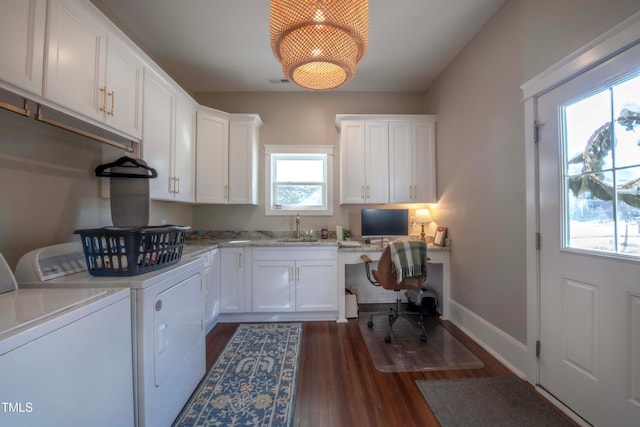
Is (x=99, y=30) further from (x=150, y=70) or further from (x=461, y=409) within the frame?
(x=461, y=409)

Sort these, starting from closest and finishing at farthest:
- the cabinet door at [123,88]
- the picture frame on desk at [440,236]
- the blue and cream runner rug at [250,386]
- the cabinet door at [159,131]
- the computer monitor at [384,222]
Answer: the blue and cream runner rug at [250,386] < the cabinet door at [123,88] < the cabinet door at [159,131] < the picture frame on desk at [440,236] < the computer monitor at [384,222]

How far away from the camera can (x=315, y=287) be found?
2.67m

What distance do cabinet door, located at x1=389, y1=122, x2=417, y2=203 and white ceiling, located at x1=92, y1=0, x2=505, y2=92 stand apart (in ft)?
2.32

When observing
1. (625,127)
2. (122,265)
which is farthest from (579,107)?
(122,265)

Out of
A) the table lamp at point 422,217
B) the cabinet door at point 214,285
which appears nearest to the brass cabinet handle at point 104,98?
the cabinet door at point 214,285

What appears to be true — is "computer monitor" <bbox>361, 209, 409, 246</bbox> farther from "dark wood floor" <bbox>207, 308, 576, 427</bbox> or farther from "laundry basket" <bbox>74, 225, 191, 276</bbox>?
"laundry basket" <bbox>74, 225, 191, 276</bbox>

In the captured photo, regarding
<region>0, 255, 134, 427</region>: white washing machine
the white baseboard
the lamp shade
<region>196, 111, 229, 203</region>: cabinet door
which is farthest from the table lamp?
<region>0, 255, 134, 427</region>: white washing machine

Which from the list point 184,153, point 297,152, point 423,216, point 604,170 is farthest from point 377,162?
point 184,153

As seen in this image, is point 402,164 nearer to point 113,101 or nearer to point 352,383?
point 352,383

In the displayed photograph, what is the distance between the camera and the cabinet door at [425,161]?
302cm

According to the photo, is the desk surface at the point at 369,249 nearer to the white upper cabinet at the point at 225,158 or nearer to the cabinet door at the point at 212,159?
the white upper cabinet at the point at 225,158

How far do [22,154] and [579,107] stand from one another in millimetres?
3217

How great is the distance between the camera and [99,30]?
4.75 feet

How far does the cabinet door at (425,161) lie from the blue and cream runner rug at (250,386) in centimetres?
228
